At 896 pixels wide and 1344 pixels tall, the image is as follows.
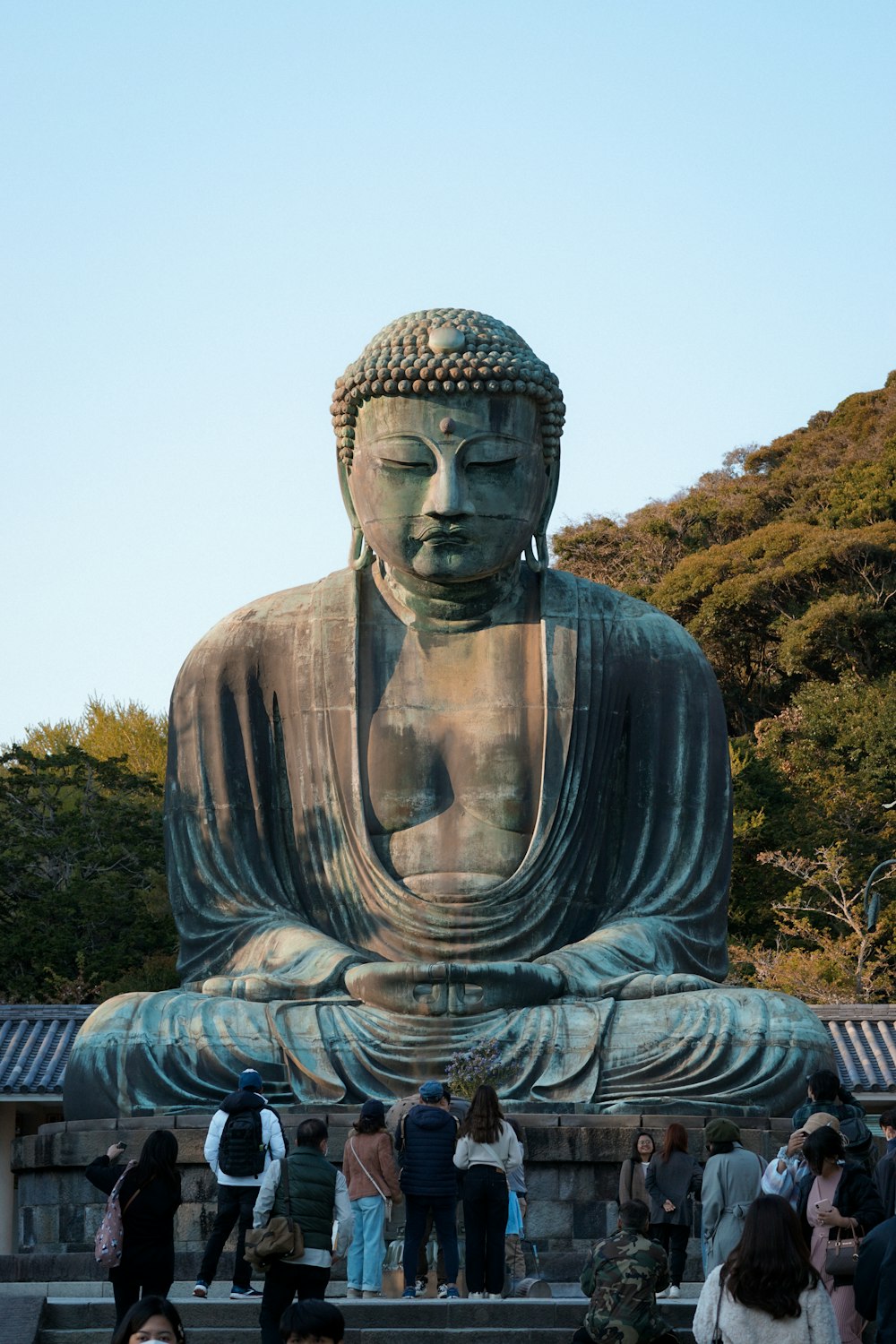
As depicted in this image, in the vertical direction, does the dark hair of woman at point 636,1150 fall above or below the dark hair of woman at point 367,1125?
below

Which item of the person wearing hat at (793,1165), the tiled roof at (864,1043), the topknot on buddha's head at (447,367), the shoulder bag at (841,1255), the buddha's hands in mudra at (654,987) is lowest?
the tiled roof at (864,1043)

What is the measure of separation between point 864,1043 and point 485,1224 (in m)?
14.8

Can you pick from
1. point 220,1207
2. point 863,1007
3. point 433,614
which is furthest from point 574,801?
point 863,1007

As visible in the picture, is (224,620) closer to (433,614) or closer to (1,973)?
(433,614)

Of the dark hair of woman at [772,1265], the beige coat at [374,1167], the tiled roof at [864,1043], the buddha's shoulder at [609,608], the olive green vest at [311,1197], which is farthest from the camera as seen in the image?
the tiled roof at [864,1043]

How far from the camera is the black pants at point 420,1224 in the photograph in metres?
9.74

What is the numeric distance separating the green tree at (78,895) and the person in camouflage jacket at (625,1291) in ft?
65.3

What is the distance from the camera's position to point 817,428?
47.1 meters

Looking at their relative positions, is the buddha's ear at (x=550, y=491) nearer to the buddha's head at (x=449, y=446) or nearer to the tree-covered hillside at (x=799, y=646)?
the buddha's head at (x=449, y=446)

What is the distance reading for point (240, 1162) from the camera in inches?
378

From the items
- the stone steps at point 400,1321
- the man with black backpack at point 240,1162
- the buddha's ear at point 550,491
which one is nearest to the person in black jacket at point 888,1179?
the stone steps at point 400,1321

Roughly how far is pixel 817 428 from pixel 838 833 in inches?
663

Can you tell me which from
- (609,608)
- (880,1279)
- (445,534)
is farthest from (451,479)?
(880,1279)

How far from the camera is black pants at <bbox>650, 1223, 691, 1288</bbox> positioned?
10.3m
